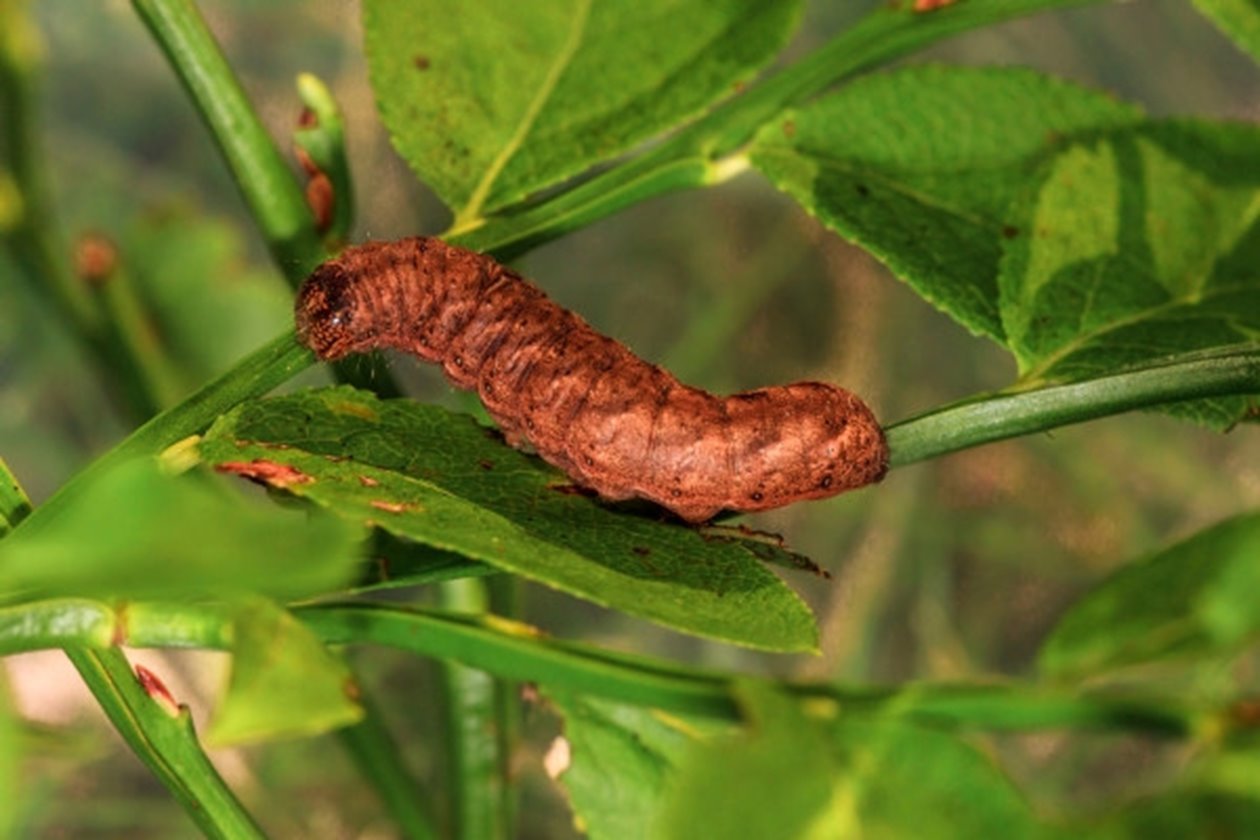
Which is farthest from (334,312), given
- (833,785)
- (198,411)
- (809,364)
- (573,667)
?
(809,364)

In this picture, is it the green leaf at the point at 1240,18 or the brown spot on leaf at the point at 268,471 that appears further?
the green leaf at the point at 1240,18

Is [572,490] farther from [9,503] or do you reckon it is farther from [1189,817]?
[1189,817]

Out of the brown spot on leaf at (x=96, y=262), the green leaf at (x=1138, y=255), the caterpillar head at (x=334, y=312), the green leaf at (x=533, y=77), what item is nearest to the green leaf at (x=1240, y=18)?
the green leaf at (x=1138, y=255)

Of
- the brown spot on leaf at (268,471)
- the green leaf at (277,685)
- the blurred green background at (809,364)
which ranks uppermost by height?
the brown spot on leaf at (268,471)

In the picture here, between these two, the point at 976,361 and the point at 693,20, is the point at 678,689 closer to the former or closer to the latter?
the point at 693,20

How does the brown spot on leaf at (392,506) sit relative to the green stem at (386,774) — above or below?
above

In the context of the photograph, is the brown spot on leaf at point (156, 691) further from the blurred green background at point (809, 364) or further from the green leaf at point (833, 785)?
the blurred green background at point (809, 364)

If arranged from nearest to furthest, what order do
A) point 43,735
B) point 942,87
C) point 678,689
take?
1. point 678,689
2. point 942,87
3. point 43,735

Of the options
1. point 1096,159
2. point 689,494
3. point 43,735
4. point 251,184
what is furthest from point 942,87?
point 43,735
